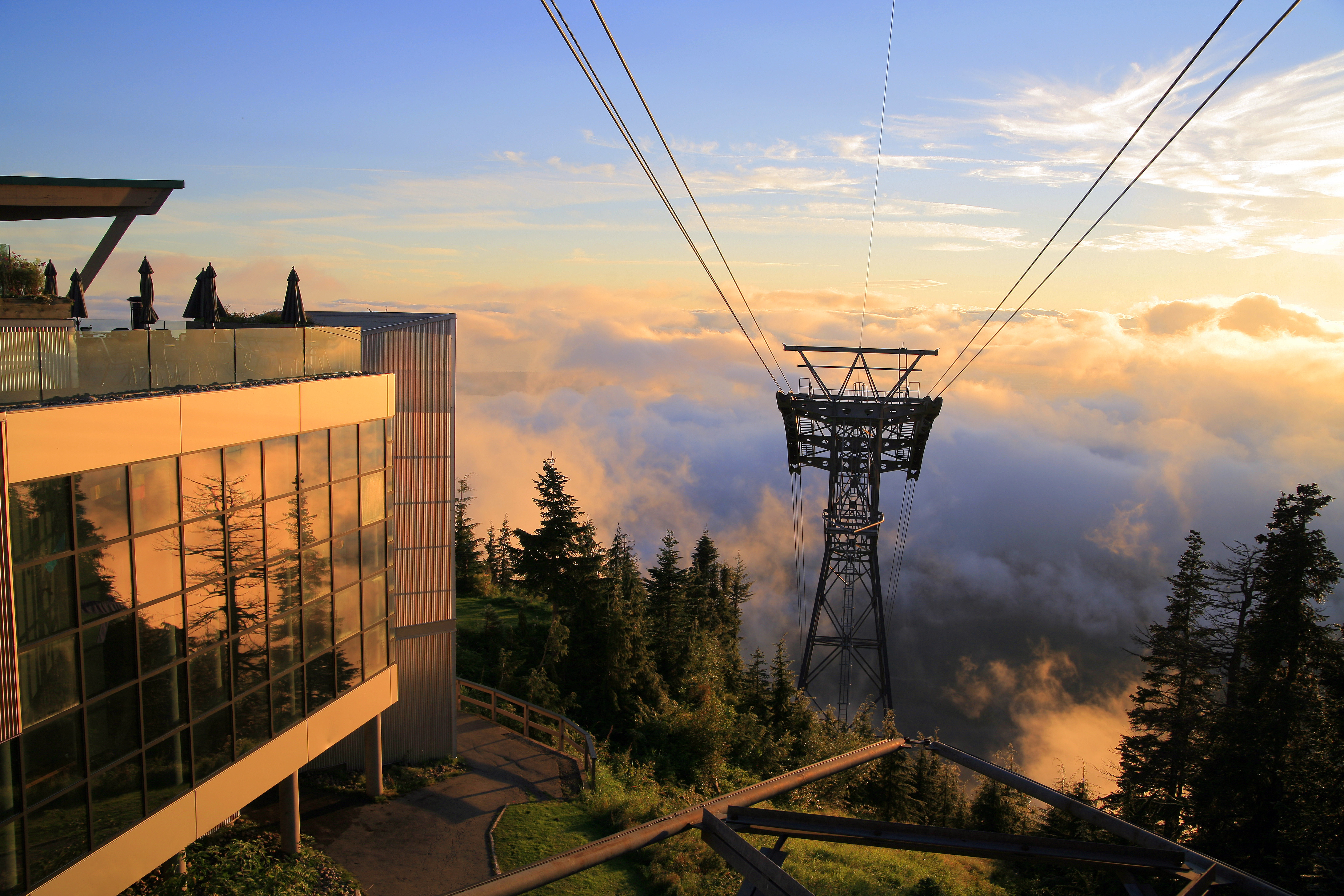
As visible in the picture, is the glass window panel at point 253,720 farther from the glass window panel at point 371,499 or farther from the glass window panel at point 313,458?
the glass window panel at point 371,499

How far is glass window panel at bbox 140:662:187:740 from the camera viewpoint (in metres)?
10.4

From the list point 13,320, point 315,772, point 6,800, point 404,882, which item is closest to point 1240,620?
point 404,882

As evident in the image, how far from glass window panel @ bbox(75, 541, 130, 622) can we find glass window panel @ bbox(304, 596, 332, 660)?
4106 millimetres

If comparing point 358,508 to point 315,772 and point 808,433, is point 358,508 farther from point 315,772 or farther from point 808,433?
point 808,433

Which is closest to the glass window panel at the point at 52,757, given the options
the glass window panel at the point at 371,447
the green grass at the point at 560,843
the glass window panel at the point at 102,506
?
the glass window panel at the point at 102,506

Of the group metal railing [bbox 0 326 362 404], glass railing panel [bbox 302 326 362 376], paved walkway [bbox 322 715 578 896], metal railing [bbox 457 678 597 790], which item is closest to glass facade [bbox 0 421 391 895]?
metal railing [bbox 0 326 362 404]

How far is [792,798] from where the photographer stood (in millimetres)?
20922

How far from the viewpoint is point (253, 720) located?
12.7m

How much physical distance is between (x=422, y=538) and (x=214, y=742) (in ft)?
24.0

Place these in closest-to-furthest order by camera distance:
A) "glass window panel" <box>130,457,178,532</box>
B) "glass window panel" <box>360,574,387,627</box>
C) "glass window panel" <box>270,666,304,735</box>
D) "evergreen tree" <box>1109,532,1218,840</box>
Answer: "glass window panel" <box>130,457,178,532</box> → "glass window panel" <box>270,666,304,735</box> → "glass window panel" <box>360,574,387,627</box> → "evergreen tree" <box>1109,532,1218,840</box>

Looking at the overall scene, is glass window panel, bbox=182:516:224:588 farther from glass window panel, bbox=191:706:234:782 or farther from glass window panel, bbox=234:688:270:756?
glass window panel, bbox=234:688:270:756

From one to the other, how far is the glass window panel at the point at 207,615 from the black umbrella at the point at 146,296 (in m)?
5.95

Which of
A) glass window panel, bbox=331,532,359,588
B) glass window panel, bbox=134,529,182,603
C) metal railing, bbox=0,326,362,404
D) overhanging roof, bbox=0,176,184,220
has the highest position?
overhanging roof, bbox=0,176,184,220

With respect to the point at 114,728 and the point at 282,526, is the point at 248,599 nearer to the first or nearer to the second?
the point at 282,526
